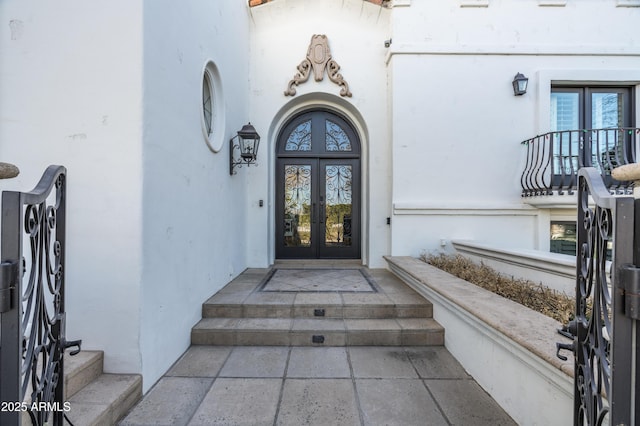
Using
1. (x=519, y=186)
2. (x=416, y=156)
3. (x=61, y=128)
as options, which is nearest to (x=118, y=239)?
(x=61, y=128)

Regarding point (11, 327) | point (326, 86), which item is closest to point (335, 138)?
point (326, 86)

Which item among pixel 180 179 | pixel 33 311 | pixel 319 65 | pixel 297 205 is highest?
pixel 319 65

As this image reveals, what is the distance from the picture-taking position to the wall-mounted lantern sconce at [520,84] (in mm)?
4379

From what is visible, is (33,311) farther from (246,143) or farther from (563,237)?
(563,237)

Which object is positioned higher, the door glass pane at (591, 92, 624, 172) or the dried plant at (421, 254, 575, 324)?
the door glass pane at (591, 92, 624, 172)

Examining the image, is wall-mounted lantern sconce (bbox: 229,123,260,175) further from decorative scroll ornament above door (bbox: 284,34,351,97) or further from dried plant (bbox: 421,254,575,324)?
dried plant (bbox: 421,254,575,324)

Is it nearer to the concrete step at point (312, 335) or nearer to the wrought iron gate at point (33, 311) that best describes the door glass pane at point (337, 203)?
the concrete step at point (312, 335)

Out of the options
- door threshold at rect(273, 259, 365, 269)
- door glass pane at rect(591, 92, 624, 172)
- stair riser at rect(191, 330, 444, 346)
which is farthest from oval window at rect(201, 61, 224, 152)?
door glass pane at rect(591, 92, 624, 172)

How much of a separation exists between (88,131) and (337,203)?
12.9ft

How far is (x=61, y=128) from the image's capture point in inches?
72.3

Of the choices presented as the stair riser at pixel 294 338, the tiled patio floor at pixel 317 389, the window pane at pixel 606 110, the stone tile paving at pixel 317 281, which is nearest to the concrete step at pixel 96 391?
the tiled patio floor at pixel 317 389

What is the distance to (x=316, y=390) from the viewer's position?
1998 mm

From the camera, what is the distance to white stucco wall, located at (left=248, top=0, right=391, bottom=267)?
15.8 ft

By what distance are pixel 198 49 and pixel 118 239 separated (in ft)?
6.39
